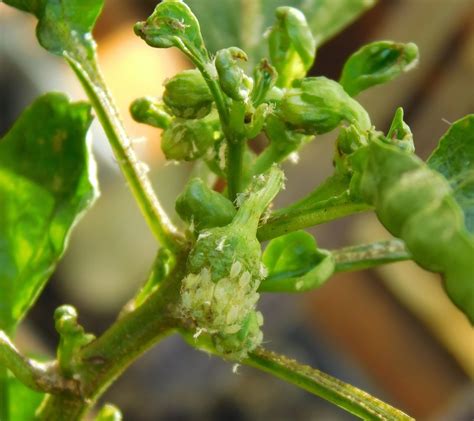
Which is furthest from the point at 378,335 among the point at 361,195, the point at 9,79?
the point at 361,195

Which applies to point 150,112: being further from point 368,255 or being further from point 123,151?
point 368,255

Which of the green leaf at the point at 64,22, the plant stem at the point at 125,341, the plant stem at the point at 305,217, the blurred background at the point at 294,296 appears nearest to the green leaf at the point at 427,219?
the plant stem at the point at 305,217

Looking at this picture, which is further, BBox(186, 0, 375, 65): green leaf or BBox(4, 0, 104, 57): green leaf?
BBox(186, 0, 375, 65): green leaf

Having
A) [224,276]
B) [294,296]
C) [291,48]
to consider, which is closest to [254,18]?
[291,48]

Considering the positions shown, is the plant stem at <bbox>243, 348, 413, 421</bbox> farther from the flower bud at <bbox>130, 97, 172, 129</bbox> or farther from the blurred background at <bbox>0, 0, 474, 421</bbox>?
the blurred background at <bbox>0, 0, 474, 421</bbox>

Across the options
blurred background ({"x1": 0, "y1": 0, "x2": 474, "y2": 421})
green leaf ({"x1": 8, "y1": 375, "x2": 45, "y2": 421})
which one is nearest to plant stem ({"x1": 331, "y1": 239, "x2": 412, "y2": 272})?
green leaf ({"x1": 8, "y1": 375, "x2": 45, "y2": 421})

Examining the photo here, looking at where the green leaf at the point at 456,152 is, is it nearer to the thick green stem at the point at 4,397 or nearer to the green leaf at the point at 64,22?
the green leaf at the point at 64,22
